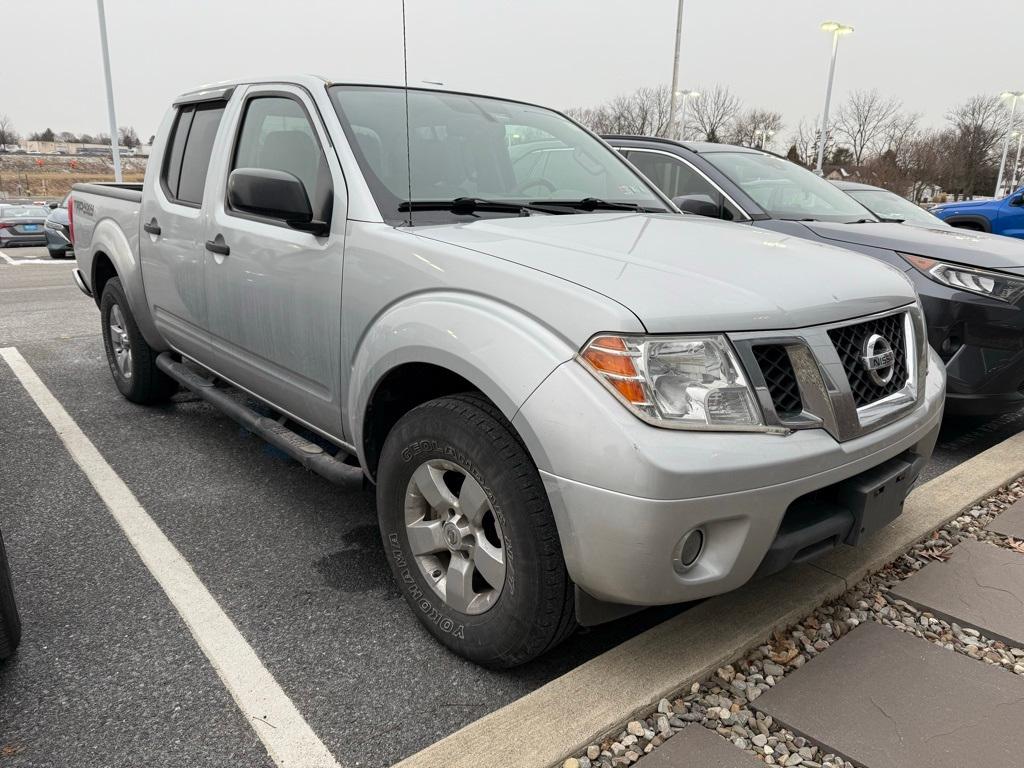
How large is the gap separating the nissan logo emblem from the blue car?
11.7 meters

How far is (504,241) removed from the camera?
2.39 meters

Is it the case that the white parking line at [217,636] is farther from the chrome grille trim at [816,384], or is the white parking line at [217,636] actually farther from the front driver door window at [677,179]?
the front driver door window at [677,179]

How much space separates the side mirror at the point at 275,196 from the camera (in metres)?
2.67

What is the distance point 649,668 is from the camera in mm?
2273

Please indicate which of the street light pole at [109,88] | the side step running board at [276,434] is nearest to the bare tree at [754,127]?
the street light pole at [109,88]

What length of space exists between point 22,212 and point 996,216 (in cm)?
2308

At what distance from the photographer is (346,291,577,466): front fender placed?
2.00 metres

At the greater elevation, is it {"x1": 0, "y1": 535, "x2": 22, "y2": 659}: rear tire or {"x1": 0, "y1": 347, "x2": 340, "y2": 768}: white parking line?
{"x1": 0, "y1": 535, "x2": 22, "y2": 659}: rear tire

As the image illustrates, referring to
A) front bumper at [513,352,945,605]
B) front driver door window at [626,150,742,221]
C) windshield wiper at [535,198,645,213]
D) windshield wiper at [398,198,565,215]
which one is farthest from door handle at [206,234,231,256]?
front driver door window at [626,150,742,221]

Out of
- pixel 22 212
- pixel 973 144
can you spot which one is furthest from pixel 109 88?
pixel 973 144

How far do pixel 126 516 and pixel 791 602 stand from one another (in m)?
2.79

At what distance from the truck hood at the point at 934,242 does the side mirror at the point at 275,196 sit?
3.41 m

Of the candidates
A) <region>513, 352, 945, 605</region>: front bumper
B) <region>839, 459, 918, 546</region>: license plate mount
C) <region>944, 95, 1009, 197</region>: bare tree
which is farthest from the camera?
<region>944, 95, 1009, 197</region>: bare tree

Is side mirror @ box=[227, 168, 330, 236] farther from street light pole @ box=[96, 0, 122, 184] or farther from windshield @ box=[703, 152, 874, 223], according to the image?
street light pole @ box=[96, 0, 122, 184]
